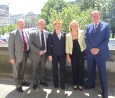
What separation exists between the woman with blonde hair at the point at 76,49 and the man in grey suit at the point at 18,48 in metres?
1.09

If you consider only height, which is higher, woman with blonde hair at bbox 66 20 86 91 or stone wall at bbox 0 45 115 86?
woman with blonde hair at bbox 66 20 86 91

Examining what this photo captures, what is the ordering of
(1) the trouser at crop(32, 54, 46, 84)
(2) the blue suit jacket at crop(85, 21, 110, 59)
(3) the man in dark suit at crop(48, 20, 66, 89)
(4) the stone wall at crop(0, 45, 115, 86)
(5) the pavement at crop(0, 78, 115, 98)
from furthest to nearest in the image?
(4) the stone wall at crop(0, 45, 115, 86) < (1) the trouser at crop(32, 54, 46, 84) < (3) the man in dark suit at crop(48, 20, 66, 89) < (5) the pavement at crop(0, 78, 115, 98) < (2) the blue suit jacket at crop(85, 21, 110, 59)

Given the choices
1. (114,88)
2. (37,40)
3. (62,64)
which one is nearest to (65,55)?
(62,64)

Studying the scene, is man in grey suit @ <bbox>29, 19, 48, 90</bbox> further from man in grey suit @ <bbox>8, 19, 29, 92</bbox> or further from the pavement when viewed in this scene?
the pavement

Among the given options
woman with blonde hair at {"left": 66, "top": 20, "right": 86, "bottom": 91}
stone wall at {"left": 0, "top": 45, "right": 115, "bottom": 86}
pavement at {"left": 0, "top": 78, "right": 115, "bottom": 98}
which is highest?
woman with blonde hair at {"left": 66, "top": 20, "right": 86, "bottom": 91}

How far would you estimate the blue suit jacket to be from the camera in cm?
614

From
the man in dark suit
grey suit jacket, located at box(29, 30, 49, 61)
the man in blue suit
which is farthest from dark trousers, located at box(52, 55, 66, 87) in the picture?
the man in blue suit

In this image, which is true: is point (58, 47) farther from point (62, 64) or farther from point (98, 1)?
point (98, 1)

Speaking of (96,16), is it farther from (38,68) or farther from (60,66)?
(38,68)

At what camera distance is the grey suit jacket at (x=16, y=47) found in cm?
657

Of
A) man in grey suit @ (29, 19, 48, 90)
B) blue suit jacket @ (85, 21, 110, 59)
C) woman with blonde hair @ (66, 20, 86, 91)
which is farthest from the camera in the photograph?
man in grey suit @ (29, 19, 48, 90)

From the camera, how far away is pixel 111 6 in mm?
58688

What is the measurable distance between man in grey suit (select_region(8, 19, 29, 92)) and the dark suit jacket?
1.97 feet

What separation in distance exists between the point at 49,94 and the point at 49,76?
1.14 meters
